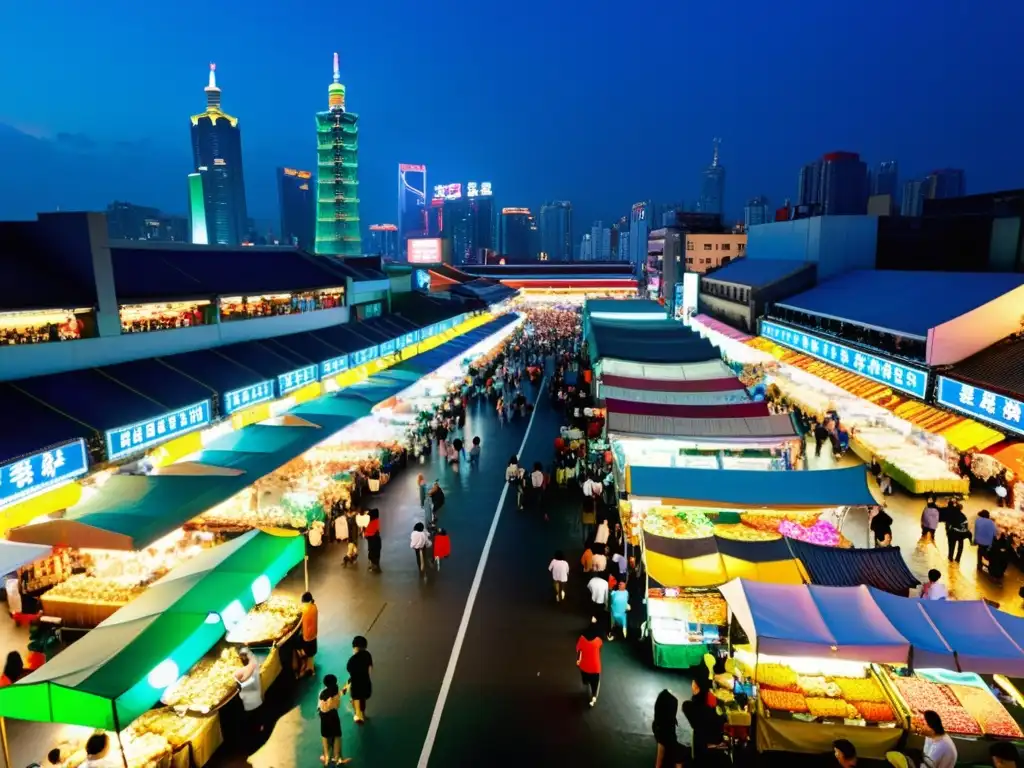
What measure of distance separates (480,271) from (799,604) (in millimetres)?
85130

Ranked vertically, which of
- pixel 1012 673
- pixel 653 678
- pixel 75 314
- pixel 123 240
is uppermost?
pixel 123 240

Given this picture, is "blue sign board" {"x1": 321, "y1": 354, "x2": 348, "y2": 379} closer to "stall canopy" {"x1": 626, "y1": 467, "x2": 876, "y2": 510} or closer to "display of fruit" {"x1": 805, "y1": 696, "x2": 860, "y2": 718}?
"stall canopy" {"x1": 626, "y1": 467, "x2": 876, "y2": 510}

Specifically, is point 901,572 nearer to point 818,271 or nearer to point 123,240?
point 123,240

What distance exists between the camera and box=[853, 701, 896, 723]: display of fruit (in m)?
7.25

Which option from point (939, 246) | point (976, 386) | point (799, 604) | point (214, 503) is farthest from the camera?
point (939, 246)

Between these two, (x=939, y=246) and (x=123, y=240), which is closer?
(x=123, y=240)

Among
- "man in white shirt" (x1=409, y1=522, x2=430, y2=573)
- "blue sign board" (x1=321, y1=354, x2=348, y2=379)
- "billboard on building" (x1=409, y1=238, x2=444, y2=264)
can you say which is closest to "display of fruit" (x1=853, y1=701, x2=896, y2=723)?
"man in white shirt" (x1=409, y1=522, x2=430, y2=573)

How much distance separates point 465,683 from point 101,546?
5192 millimetres

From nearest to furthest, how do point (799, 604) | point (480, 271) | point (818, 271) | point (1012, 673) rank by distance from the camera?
point (1012, 673)
point (799, 604)
point (818, 271)
point (480, 271)

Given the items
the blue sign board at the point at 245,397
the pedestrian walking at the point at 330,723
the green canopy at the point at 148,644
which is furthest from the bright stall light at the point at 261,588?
the blue sign board at the point at 245,397

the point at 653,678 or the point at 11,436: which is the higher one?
the point at 11,436

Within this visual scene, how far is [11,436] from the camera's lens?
8.95 metres

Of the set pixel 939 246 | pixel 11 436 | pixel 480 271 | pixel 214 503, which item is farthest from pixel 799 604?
pixel 480 271

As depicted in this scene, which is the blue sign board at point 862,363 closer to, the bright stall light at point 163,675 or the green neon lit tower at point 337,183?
the bright stall light at point 163,675
